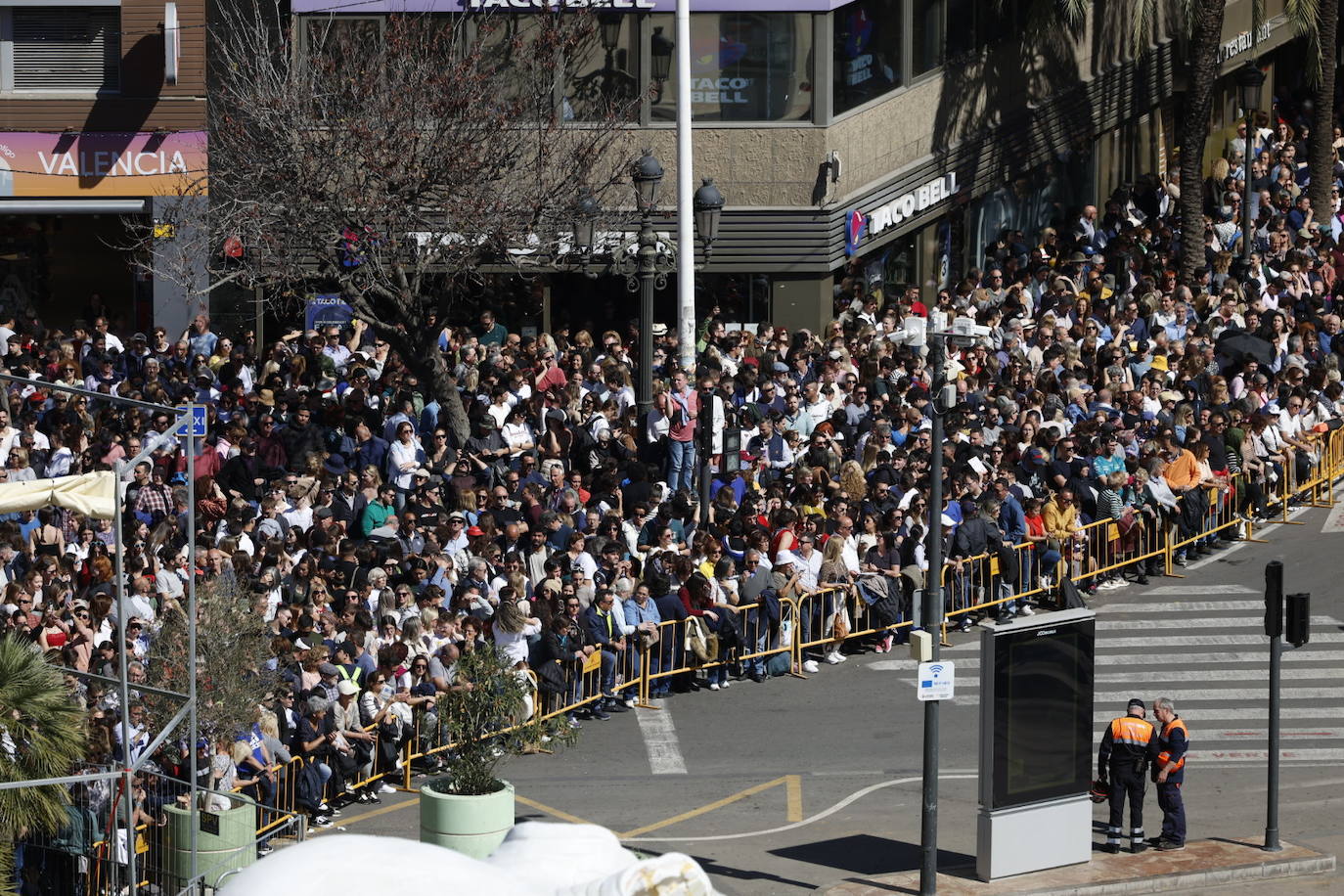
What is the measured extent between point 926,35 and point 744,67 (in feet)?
14.0

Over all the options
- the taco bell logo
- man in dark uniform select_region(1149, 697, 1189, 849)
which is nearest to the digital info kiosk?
man in dark uniform select_region(1149, 697, 1189, 849)

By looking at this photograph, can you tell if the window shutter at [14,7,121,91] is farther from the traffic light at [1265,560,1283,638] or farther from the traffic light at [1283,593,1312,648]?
the traffic light at [1283,593,1312,648]

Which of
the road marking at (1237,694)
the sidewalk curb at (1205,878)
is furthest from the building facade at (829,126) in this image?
the sidewalk curb at (1205,878)

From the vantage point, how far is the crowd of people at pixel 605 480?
1964cm

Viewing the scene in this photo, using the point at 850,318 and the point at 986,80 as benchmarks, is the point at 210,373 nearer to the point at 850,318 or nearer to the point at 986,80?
the point at 850,318

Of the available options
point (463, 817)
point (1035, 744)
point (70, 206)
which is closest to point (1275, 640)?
point (1035, 744)

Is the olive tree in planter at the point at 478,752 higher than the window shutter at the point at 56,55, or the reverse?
the window shutter at the point at 56,55

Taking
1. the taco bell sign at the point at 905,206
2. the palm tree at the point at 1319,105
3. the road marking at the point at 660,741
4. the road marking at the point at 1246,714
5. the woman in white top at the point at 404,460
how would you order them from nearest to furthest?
the road marking at the point at 660,741
the road marking at the point at 1246,714
the woman in white top at the point at 404,460
the taco bell sign at the point at 905,206
the palm tree at the point at 1319,105

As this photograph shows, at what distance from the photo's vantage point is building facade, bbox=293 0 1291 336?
33156mm

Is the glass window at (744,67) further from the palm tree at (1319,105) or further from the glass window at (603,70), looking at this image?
the palm tree at (1319,105)

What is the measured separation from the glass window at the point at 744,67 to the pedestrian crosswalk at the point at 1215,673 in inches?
461

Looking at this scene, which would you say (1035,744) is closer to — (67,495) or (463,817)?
(463,817)

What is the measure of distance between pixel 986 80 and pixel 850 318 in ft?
22.7

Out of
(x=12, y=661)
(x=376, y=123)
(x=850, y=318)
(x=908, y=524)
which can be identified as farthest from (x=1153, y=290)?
(x=12, y=661)
